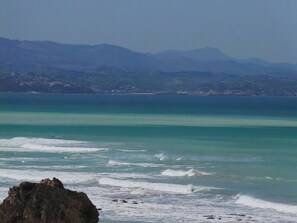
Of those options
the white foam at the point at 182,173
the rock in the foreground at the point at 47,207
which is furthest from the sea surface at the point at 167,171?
the rock in the foreground at the point at 47,207

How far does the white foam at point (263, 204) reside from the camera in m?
29.6

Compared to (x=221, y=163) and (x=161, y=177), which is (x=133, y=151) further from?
(x=161, y=177)

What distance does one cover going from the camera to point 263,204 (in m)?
30.9

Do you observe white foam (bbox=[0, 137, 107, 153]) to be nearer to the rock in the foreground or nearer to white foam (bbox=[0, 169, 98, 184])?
white foam (bbox=[0, 169, 98, 184])

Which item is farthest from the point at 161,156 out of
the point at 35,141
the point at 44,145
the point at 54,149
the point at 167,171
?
the point at 35,141

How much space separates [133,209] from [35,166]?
14892 millimetres

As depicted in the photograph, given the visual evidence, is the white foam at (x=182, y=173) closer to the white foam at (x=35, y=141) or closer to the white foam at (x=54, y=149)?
the white foam at (x=54, y=149)

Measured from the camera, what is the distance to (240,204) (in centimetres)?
3086

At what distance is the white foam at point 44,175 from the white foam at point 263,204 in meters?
7.86

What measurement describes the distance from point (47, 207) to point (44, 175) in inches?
925

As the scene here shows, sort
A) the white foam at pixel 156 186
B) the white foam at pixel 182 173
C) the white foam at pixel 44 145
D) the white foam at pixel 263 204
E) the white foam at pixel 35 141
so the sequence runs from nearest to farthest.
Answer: the white foam at pixel 263 204, the white foam at pixel 156 186, the white foam at pixel 182 173, the white foam at pixel 44 145, the white foam at pixel 35 141

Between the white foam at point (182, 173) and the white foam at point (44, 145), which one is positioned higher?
the white foam at point (44, 145)

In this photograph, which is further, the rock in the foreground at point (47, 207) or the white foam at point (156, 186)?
the white foam at point (156, 186)

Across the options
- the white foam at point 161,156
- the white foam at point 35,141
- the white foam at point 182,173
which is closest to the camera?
the white foam at point 182,173
